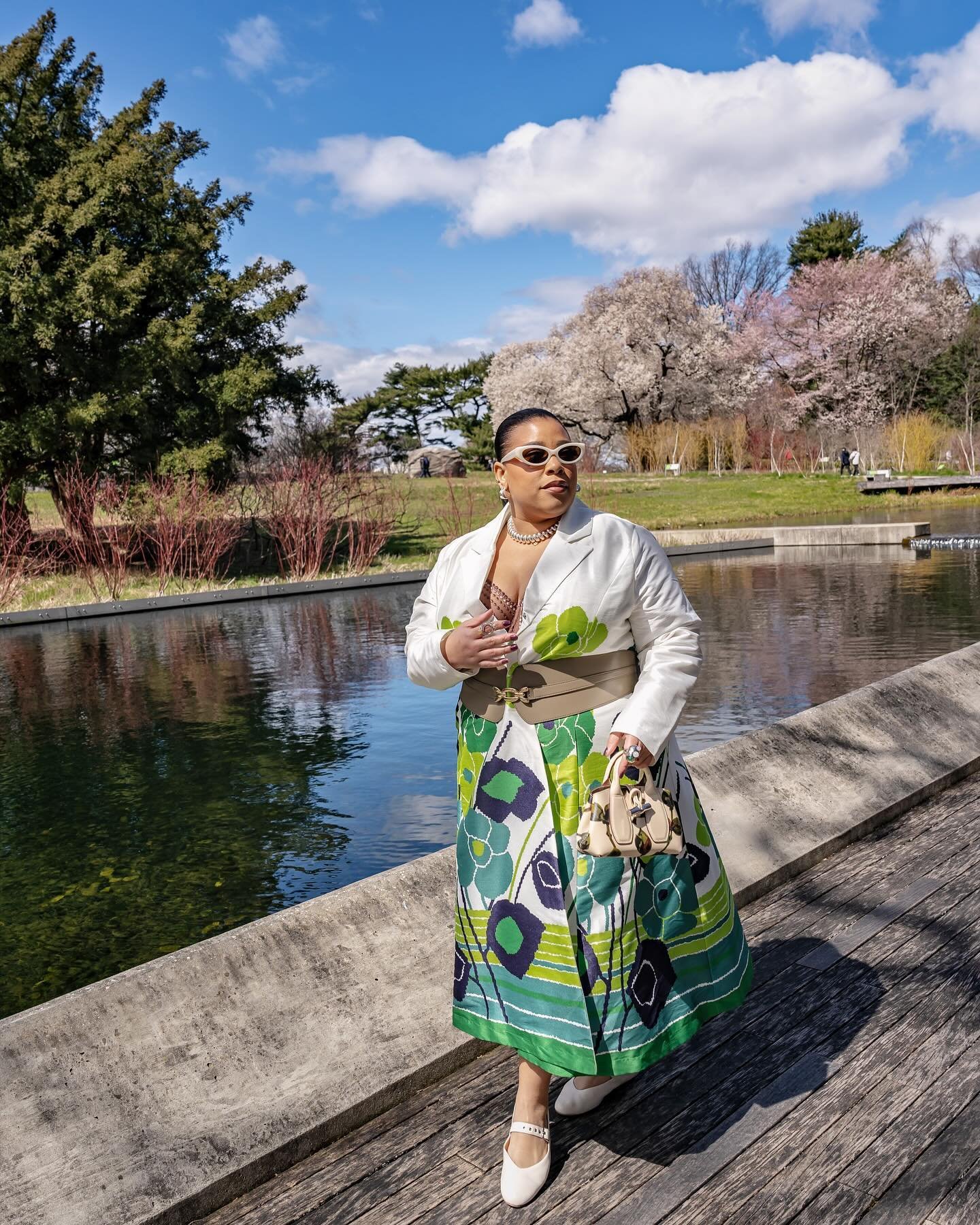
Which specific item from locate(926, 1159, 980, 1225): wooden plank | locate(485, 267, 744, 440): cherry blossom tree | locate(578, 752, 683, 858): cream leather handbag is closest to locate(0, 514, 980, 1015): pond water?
locate(578, 752, 683, 858): cream leather handbag

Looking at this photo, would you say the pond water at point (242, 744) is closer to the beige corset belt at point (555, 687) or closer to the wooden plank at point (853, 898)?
the wooden plank at point (853, 898)

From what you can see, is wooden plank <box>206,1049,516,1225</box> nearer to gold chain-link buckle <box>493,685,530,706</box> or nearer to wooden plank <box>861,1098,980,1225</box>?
wooden plank <box>861,1098,980,1225</box>

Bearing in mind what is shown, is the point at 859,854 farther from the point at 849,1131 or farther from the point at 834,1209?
the point at 834,1209

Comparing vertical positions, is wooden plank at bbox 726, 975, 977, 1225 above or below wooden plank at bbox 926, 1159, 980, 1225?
below

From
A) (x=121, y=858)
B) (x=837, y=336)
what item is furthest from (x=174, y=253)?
(x=837, y=336)

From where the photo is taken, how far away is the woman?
71.9 inches

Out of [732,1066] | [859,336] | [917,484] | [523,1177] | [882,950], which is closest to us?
[523,1177]

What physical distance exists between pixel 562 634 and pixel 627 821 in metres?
0.35

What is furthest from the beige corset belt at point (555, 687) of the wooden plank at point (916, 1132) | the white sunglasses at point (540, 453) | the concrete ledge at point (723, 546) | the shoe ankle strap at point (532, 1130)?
the concrete ledge at point (723, 546)

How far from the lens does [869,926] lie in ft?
9.37

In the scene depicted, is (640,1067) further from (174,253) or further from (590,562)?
(174,253)

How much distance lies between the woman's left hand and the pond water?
2302mm

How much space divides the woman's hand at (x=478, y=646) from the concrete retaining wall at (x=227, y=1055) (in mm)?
851

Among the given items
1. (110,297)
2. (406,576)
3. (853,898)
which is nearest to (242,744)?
(853,898)
